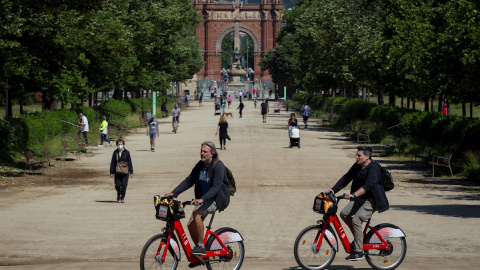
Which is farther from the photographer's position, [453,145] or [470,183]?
[453,145]

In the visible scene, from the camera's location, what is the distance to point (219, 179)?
10883mm

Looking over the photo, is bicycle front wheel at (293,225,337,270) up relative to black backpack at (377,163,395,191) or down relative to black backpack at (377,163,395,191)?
down

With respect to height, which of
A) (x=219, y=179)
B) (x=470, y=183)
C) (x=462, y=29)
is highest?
(x=462, y=29)

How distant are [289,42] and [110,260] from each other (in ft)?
353

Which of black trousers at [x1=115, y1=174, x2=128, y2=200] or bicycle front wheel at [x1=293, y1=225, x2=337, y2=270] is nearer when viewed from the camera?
bicycle front wheel at [x1=293, y1=225, x2=337, y2=270]

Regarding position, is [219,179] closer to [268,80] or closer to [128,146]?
[128,146]

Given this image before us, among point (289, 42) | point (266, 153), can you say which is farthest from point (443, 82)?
point (289, 42)

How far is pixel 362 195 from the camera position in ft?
38.5

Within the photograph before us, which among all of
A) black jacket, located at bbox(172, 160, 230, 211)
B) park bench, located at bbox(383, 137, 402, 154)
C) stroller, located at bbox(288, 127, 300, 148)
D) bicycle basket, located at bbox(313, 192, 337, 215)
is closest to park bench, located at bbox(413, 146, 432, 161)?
park bench, located at bbox(383, 137, 402, 154)

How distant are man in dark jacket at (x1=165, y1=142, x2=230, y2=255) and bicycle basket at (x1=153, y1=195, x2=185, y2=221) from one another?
239 mm

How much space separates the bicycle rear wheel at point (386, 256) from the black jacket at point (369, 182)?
0.51 meters

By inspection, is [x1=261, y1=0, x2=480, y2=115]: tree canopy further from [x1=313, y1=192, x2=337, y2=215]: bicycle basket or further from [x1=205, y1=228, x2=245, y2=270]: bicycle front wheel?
[x1=205, y1=228, x2=245, y2=270]: bicycle front wheel

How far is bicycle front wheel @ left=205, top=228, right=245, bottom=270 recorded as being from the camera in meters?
10.9

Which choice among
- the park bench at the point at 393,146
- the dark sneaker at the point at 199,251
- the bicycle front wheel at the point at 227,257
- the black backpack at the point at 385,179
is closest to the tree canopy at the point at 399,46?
the park bench at the point at 393,146
